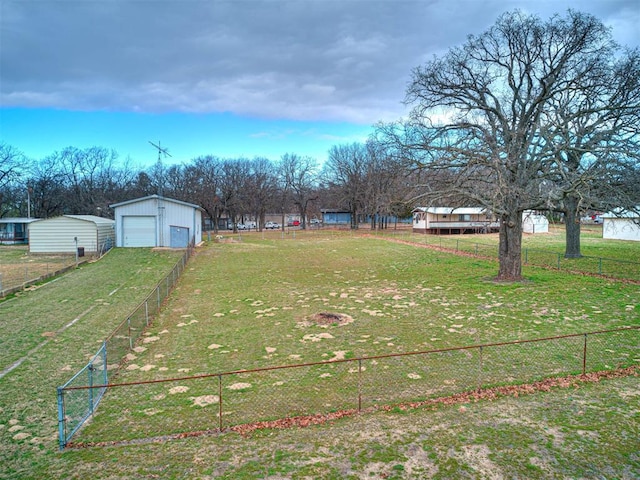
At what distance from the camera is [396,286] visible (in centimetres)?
2070

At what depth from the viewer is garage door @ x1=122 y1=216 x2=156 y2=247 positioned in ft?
122

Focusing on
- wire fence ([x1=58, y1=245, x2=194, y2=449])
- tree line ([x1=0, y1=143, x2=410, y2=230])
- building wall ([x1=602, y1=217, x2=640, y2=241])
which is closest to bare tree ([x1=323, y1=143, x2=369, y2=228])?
tree line ([x1=0, y1=143, x2=410, y2=230])

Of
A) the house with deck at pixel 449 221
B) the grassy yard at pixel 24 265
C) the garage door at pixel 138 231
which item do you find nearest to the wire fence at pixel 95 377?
the grassy yard at pixel 24 265

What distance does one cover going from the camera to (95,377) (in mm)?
9320

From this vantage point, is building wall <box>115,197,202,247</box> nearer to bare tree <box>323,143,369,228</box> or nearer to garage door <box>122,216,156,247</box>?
garage door <box>122,216,156,247</box>

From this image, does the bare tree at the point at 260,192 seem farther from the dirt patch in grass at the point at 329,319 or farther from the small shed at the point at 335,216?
the dirt patch in grass at the point at 329,319

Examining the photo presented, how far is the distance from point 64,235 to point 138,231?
5.82 metres

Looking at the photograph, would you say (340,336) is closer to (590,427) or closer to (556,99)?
(590,427)

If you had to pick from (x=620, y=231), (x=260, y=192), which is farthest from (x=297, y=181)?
(x=620, y=231)

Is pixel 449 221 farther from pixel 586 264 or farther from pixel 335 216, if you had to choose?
pixel 335 216

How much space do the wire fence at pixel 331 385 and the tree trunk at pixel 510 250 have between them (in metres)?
9.07

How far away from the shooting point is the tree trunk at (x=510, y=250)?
65.8 ft

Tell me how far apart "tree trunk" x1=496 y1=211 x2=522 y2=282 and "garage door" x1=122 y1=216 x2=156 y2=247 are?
30.0 metres

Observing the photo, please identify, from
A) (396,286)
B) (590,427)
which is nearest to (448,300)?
(396,286)
